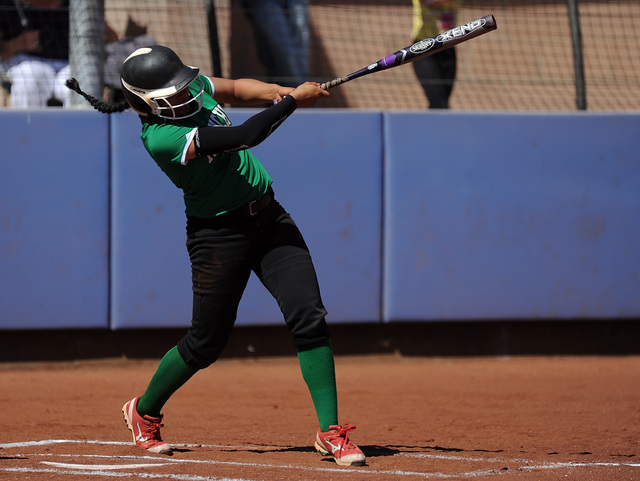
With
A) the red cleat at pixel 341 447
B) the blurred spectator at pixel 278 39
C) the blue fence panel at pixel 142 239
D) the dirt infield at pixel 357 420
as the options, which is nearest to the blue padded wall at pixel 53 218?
the blue fence panel at pixel 142 239

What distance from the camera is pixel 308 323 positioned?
3.48 meters

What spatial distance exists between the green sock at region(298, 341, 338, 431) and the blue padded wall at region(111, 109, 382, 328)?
2.42 meters

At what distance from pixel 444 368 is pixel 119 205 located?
265 centimetres

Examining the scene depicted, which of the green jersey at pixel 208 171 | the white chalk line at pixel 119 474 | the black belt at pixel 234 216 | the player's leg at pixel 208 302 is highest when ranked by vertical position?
the green jersey at pixel 208 171

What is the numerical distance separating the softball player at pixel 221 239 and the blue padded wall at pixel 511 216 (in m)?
2.54

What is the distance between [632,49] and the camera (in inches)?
325

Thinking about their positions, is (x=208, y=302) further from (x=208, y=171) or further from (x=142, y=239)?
(x=142, y=239)

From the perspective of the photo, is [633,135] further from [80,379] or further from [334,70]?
[80,379]

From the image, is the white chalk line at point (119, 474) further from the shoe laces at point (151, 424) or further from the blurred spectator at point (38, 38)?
the blurred spectator at point (38, 38)

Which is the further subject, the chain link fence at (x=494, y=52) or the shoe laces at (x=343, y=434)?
the chain link fence at (x=494, y=52)

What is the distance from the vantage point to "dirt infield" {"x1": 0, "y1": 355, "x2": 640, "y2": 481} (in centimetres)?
→ 329

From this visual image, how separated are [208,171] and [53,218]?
267 cm

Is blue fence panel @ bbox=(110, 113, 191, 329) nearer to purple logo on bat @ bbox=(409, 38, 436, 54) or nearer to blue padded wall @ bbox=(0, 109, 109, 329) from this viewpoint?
blue padded wall @ bbox=(0, 109, 109, 329)

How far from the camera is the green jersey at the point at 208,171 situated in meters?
3.35
